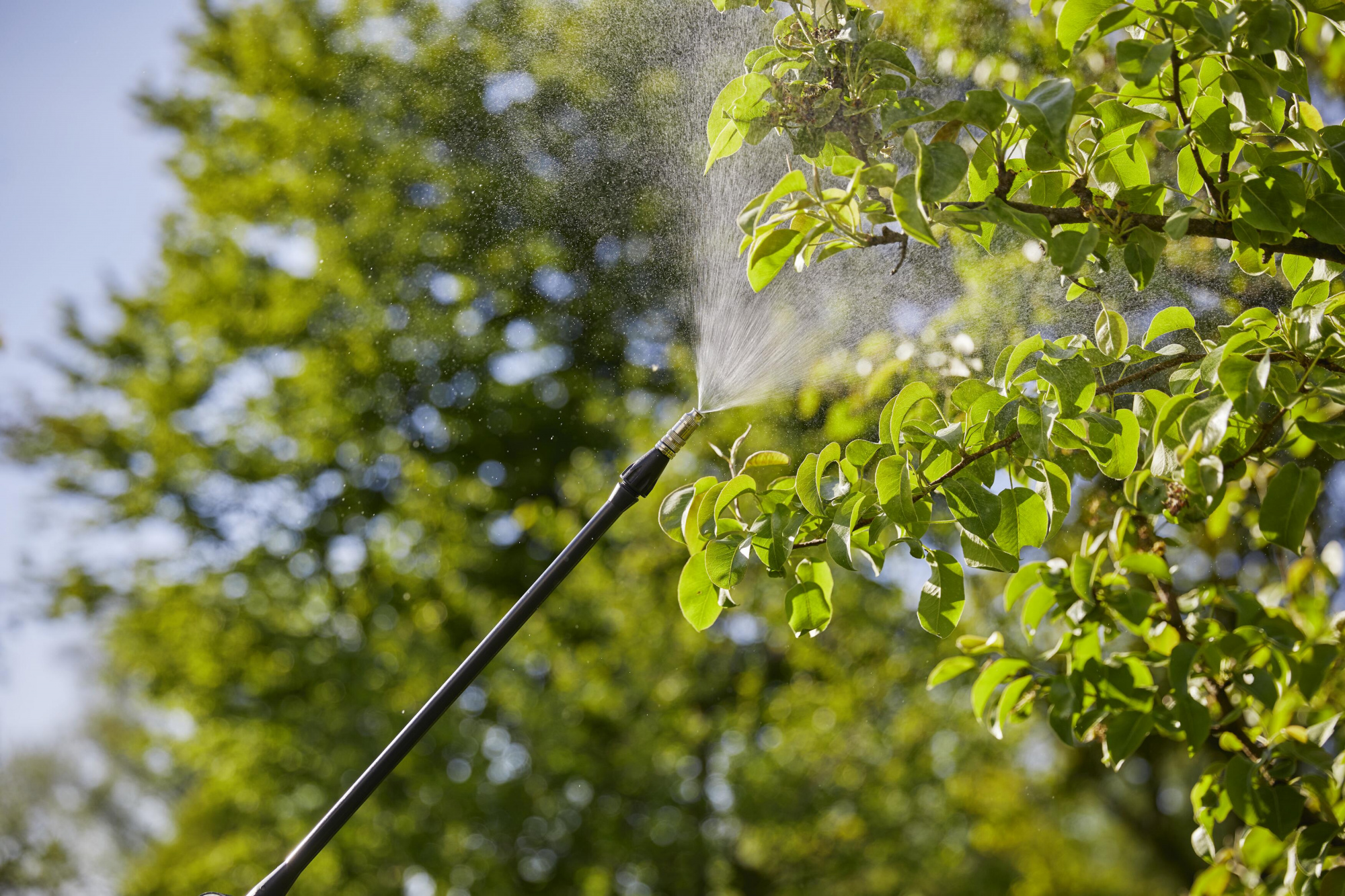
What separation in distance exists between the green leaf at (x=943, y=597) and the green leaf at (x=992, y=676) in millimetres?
113

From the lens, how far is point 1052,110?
Result: 0.64m

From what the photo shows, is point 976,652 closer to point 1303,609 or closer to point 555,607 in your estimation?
point 1303,609

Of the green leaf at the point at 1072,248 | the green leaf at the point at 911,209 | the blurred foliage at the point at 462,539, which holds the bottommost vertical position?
the blurred foliage at the point at 462,539

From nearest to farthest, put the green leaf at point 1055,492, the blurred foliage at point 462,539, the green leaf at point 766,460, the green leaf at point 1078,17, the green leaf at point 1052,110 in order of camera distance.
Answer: the green leaf at point 1052,110 < the green leaf at point 1078,17 < the green leaf at point 1055,492 < the green leaf at point 766,460 < the blurred foliage at point 462,539

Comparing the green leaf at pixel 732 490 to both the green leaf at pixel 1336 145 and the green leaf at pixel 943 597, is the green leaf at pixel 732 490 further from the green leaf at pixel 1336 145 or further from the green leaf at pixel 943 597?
the green leaf at pixel 1336 145

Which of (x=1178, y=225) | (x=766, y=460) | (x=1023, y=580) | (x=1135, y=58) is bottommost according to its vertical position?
(x=1023, y=580)

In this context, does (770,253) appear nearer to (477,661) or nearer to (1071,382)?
(1071,382)

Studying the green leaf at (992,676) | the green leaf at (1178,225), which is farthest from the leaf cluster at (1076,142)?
the green leaf at (992,676)

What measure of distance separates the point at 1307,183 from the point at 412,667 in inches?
178

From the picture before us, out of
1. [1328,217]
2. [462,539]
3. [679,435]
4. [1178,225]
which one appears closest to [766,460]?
[679,435]

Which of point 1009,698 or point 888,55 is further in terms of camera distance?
point 1009,698

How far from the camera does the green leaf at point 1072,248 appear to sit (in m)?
0.70

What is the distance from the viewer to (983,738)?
5066 mm

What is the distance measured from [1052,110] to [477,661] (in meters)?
0.71
